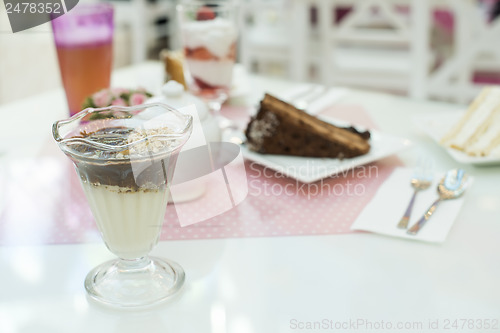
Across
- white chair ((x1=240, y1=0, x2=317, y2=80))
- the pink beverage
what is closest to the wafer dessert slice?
the pink beverage

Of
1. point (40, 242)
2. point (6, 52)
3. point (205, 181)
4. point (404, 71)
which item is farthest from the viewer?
point (6, 52)

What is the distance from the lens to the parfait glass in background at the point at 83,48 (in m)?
1.25

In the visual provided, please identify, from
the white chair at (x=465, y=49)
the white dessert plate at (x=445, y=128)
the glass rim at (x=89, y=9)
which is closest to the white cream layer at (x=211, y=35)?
the glass rim at (x=89, y=9)

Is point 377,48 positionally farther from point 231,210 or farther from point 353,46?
point 231,210

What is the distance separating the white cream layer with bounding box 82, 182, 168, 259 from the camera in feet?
2.12

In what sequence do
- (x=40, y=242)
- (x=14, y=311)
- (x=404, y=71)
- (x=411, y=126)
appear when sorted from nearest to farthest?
1. (x=14, y=311)
2. (x=40, y=242)
3. (x=411, y=126)
4. (x=404, y=71)

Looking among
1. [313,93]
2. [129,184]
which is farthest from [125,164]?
[313,93]

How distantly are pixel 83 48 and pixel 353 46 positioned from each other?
188 cm

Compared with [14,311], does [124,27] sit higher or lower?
lower

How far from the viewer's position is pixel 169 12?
3.93 m

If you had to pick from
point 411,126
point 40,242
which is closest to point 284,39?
point 411,126

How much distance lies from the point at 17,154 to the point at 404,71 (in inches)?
68.5

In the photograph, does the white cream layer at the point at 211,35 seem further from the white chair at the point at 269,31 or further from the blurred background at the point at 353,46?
the white chair at the point at 269,31

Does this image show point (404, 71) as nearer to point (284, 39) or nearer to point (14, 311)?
point (284, 39)
